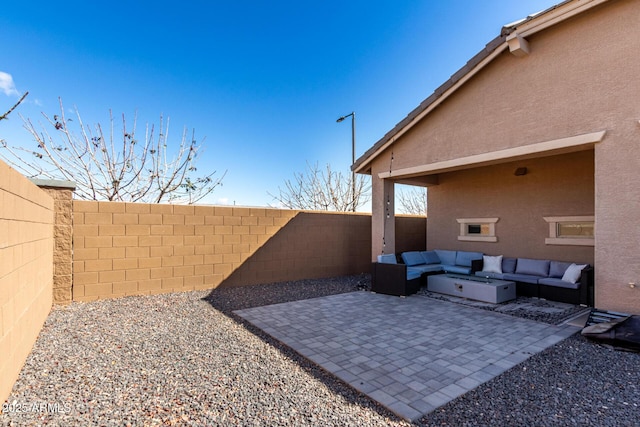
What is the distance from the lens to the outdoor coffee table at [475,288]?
22.8 ft

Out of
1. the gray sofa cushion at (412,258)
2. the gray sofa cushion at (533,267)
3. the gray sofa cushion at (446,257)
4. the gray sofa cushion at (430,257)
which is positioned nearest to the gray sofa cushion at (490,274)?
the gray sofa cushion at (533,267)

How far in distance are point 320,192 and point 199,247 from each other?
12.7m

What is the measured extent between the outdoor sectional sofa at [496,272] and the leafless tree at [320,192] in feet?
33.9

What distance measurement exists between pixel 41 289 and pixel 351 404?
5.05 metres

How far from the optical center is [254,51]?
445 inches

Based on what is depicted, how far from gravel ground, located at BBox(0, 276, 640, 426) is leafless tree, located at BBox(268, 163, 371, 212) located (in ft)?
50.0

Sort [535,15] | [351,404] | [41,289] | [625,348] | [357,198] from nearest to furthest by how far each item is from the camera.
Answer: [351,404]
[625,348]
[41,289]
[535,15]
[357,198]

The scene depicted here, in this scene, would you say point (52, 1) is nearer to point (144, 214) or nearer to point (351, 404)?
point (144, 214)

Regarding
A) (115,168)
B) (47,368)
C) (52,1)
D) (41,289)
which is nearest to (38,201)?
(41,289)

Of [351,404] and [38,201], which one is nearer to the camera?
[351,404]

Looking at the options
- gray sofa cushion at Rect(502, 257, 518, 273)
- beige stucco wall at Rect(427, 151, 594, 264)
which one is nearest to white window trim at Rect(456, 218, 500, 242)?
beige stucco wall at Rect(427, 151, 594, 264)

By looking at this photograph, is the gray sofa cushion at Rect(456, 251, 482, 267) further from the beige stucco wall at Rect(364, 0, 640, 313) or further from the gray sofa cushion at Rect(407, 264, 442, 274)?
the beige stucco wall at Rect(364, 0, 640, 313)

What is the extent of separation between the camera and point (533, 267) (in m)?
8.18

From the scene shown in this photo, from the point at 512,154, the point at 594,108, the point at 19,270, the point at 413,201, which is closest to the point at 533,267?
the point at 512,154
